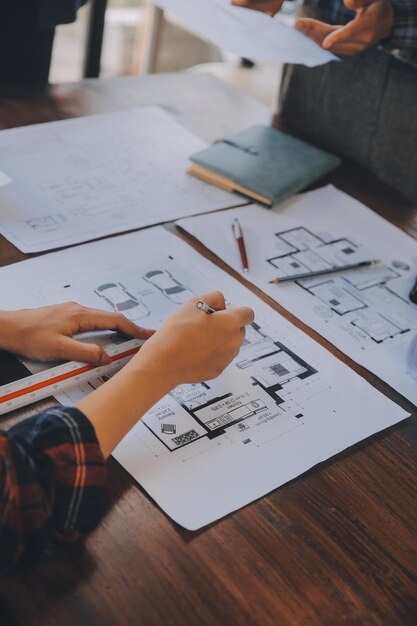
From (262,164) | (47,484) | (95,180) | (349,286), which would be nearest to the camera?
(47,484)

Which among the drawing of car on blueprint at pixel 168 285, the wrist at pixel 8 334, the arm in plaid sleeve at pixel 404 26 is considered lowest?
the drawing of car on blueprint at pixel 168 285

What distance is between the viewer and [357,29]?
4.60 feet

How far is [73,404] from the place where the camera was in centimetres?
85

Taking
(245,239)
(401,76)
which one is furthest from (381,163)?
(245,239)

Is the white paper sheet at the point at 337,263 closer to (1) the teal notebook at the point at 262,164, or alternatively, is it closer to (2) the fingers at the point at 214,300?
(1) the teal notebook at the point at 262,164

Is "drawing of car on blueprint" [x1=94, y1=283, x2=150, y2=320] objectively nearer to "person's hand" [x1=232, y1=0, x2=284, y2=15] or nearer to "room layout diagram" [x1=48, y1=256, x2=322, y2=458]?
"room layout diagram" [x1=48, y1=256, x2=322, y2=458]

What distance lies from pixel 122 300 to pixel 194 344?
0.19 metres

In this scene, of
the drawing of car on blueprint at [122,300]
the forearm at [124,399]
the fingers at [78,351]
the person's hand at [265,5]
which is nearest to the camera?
the forearm at [124,399]

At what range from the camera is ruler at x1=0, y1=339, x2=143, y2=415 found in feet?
2.78

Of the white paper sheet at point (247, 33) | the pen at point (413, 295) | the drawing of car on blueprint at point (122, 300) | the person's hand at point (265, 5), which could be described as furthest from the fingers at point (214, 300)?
the person's hand at point (265, 5)

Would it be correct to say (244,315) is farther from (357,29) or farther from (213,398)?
(357,29)

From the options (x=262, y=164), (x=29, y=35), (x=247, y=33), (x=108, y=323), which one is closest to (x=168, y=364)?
(x=108, y=323)

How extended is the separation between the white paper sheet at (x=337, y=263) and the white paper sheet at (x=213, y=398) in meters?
0.05

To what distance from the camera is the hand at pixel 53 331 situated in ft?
2.94
